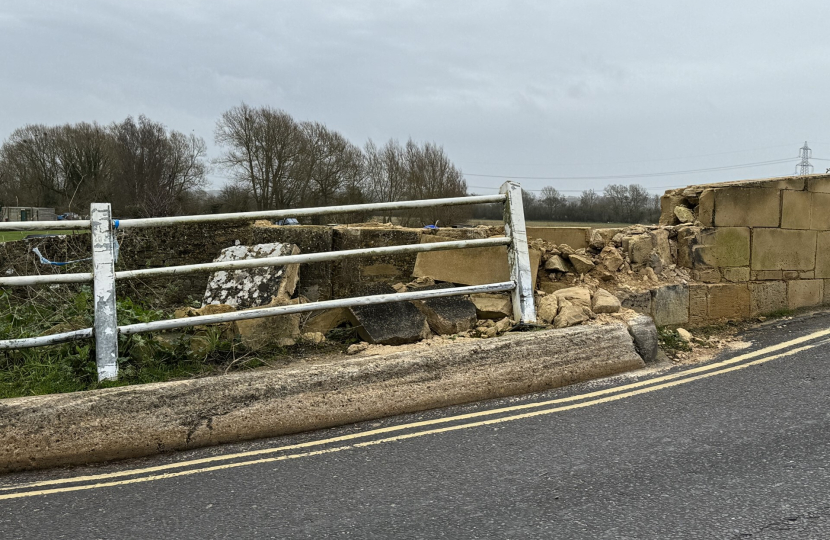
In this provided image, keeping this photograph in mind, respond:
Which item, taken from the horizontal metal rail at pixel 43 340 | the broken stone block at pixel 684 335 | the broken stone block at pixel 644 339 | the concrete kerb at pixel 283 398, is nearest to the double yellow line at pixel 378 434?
the concrete kerb at pixel 283 398

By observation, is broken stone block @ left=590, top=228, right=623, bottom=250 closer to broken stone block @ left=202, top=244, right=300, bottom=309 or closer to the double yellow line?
the double yellow line

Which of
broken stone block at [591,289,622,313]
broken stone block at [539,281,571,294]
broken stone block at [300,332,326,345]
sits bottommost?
broken stone block at [300,332,326,345]

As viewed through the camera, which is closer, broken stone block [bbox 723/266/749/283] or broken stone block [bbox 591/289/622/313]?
broken stone block [bbox 591/289/622/313]

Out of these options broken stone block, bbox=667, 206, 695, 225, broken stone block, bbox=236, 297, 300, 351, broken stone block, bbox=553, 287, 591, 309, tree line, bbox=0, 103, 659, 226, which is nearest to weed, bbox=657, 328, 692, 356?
broken stone block, bbox=553, 287, 591, 309

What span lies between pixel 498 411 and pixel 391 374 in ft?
2.56

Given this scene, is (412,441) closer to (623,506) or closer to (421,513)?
(421,513)

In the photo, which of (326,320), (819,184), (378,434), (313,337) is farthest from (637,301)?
(378,434)

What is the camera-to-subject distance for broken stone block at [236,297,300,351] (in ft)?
15.7

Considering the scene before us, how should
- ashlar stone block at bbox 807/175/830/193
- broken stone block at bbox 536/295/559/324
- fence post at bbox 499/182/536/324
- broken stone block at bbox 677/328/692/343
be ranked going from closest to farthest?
fence post at bbox 499/182/536/324
broken stone block at bbox 536/295/559/324
broken stone block at bbox 677/328/692/343
ashlar stone block at bbox 807/175/830/193

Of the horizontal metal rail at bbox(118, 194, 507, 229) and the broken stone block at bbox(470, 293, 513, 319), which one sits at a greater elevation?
the horizontal metal rail at bbox(118, 194, 507, 229)

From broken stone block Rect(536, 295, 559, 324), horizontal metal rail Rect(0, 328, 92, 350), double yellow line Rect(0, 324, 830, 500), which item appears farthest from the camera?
broken stone block Rect(536, 295, 559, 324)

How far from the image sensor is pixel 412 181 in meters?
46.1

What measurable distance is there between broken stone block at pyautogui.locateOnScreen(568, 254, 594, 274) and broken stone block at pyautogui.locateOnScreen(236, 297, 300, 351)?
310 centimetres

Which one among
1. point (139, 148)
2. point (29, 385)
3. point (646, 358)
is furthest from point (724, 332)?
point (139, 148)
